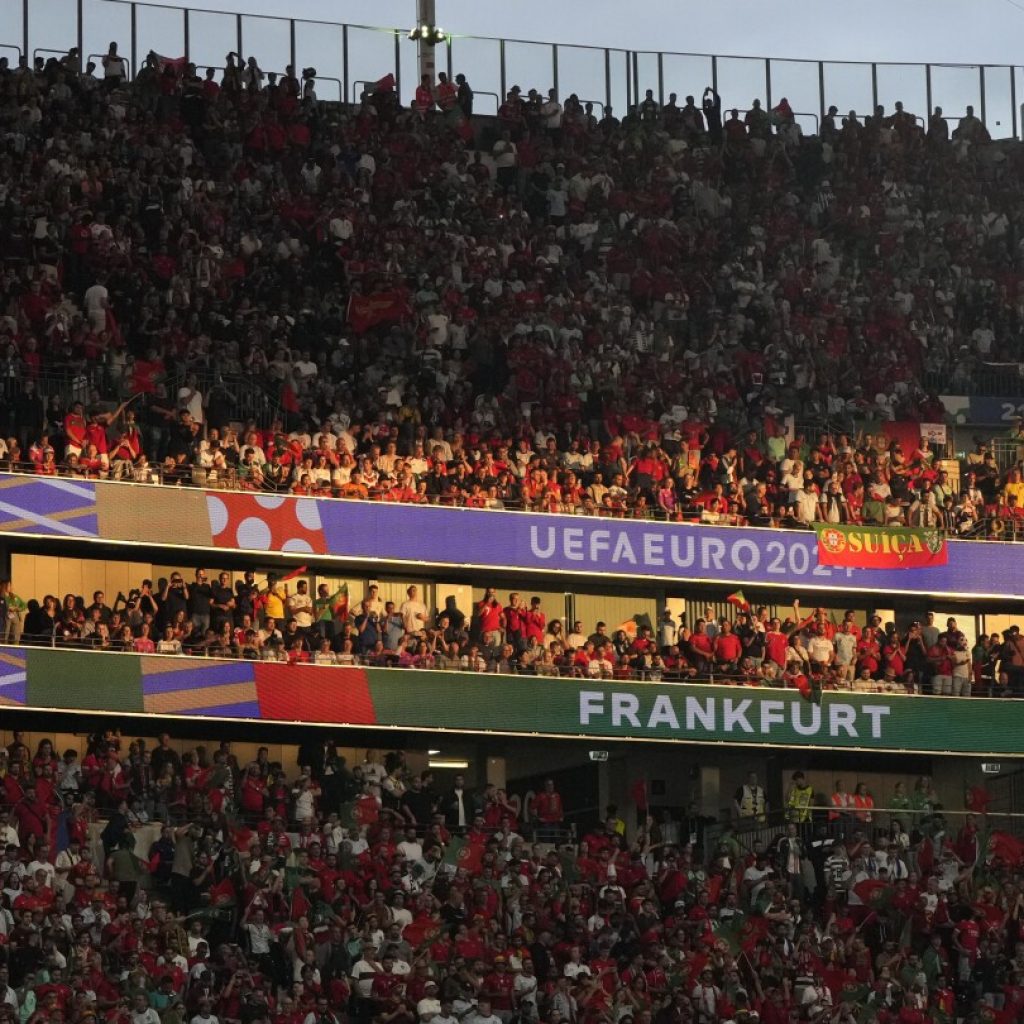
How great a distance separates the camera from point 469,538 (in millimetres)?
37125

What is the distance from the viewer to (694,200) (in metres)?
45.6

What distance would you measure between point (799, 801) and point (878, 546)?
430cm

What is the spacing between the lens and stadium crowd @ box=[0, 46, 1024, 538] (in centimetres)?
3681

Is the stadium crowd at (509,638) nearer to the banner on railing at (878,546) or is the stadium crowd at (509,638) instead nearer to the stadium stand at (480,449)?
the stadium stand at (480,449)

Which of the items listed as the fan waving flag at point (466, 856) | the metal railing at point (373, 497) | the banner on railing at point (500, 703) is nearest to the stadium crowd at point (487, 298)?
the metal railing at point (373, 497)

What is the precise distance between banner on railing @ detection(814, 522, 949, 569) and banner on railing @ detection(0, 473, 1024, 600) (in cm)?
13

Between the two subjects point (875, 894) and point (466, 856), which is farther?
point (875, 894)

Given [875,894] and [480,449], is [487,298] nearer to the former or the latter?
[480,449]

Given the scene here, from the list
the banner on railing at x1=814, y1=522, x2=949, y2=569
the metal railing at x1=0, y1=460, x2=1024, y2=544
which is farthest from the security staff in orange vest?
the banner on railing at x1=814, y1=522, x2=949, y2=569

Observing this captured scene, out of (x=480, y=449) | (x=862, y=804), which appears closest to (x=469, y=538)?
(x=480, y=449)

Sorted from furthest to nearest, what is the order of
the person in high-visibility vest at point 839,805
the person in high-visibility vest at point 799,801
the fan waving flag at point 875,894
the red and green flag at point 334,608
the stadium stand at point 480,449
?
the red and green flag at point 334,608
the person in high-visibility vest at point 839,805
the person in high-visibility vest at point 799,801
the fan waving flag at point 875,894
the stadium stand at point 480,449

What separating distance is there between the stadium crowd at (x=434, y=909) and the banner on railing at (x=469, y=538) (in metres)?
3.05

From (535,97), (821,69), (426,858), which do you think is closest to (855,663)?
(426,858)

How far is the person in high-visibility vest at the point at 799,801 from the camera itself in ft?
116
